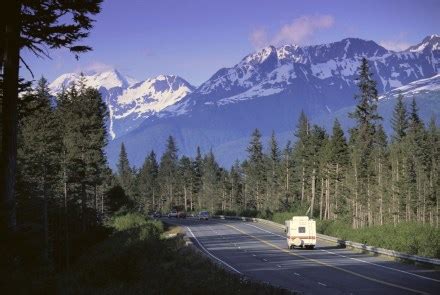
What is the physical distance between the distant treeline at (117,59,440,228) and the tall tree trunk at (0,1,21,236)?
64.8 metres

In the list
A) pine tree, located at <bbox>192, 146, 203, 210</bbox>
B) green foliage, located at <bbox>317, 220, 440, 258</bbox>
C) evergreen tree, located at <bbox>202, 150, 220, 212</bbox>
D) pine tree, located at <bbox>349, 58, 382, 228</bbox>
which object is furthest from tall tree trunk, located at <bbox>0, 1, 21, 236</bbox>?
pine tree, located at <bbox>192, 146, 203, 210</bbox>

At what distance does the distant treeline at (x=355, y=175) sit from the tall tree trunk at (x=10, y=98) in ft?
213

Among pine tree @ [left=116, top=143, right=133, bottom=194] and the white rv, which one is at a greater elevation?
pine tree @ [left=116, top=143, right=133, bottom=194]

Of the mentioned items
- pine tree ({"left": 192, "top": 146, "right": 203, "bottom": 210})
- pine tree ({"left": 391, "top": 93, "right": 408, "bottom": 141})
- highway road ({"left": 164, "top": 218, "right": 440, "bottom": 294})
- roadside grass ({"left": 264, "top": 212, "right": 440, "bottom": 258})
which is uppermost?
pine tree ({"left": 391, "top": 93, "right": 408, "bottom": 141})

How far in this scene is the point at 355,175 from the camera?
78.9 meters

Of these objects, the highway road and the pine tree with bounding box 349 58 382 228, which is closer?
the highway road

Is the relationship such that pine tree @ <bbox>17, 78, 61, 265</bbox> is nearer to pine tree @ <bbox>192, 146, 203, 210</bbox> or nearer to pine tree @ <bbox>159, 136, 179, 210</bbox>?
pine tree @ <bbox>192, 146, 203, 210</bbox>

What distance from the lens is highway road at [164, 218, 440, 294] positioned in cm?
2338

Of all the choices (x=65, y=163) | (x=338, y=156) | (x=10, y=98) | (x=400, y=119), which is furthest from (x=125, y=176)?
(x=10, y=98)

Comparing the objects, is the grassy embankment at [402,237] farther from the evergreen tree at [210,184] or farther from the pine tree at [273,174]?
the evergreen tree at [210,184]

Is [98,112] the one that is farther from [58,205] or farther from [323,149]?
[323,149]

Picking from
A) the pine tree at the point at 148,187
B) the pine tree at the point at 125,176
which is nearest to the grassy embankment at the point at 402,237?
the pine tree at the point at 125,176

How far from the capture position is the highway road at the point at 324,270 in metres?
23.4

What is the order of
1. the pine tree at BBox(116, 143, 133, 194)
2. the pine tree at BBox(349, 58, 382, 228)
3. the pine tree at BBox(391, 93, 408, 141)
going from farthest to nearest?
the pine tree at BBox(116, 143, 133, 194), the pine tree at BBox(391, 93, 408, 141), the pine tree at BBox(349, 58, 382, 228)
